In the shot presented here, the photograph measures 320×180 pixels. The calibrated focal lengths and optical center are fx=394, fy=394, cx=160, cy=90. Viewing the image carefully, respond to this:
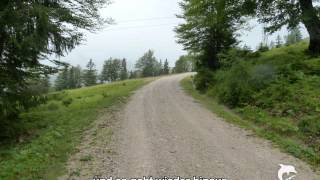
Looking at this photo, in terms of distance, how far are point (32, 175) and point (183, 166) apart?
3.44 meters

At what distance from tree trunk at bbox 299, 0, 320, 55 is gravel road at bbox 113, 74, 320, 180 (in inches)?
383

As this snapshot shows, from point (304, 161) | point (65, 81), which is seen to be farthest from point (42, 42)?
point (65, 81)

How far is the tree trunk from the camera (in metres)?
21.7

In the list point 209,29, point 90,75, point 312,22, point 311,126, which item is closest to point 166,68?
point 90,75

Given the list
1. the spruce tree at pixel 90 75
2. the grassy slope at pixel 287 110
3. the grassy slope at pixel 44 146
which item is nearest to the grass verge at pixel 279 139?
the grassy slope at pixel 287 110

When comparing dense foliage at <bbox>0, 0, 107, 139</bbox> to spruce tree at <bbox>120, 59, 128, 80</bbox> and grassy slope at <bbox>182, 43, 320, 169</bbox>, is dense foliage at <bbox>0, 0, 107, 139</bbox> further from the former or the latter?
spruce tree at <bbox>120, 59, 128, 80</bbox>

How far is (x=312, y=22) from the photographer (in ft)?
73.0

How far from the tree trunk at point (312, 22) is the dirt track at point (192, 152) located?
9.78m

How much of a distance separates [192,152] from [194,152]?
0.17 ft

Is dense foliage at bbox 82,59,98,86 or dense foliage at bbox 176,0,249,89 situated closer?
dense foliage at bbox 176,0,249,89

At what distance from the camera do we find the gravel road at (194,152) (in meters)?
8.80

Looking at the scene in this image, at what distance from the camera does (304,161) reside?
386 inches

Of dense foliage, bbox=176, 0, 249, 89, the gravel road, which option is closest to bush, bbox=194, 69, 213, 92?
dense foliage, bbox=176, 0, 249, 89

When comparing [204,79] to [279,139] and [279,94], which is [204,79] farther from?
[279,139]
